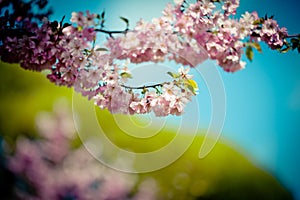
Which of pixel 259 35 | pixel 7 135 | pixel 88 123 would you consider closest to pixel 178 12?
pixel 259 35

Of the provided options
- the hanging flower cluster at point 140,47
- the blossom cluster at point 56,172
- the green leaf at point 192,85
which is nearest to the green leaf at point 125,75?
the hanging flower cluster at point 140,47

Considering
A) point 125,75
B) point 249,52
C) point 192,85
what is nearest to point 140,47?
point 125,75

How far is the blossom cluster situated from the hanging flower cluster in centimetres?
74

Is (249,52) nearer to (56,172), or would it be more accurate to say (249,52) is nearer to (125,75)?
(125,75)

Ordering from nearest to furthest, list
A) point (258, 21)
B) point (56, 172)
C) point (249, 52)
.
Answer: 1. point (249, 52)
2. point (258, 21)
3. point (56, 172)

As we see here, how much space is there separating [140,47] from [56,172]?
1.03m

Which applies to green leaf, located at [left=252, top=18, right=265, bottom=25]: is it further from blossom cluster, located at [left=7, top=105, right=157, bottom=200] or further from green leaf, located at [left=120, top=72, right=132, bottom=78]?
blossom cluster, located at [left=7, top=105, right=157, bottom=200]

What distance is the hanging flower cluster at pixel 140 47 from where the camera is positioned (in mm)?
1086

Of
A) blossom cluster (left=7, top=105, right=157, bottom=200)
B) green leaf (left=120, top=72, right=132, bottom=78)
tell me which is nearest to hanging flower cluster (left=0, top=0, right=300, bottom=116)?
green leaf (left=120, top=72, right=132, bottom=78)

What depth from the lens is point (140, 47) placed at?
3.74 feet

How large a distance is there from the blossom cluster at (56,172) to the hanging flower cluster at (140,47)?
74cm

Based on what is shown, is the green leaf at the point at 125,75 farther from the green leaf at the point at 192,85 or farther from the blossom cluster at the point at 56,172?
the blossom cluster at the point at 56,172

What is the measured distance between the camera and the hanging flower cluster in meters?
1.09

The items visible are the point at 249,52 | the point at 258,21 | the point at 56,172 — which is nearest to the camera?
the point at 249,52
